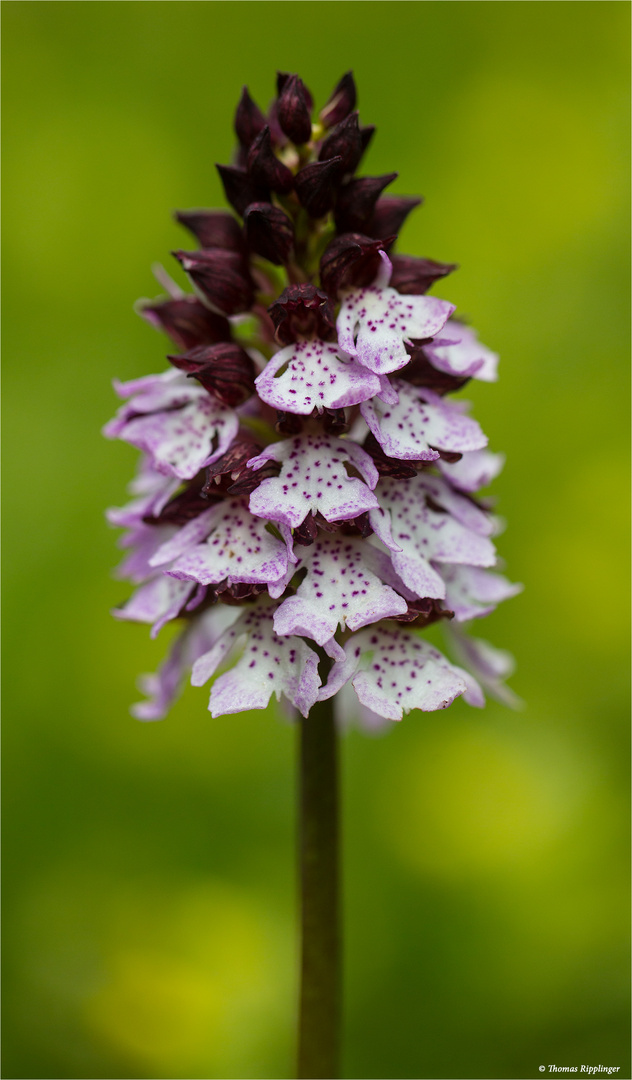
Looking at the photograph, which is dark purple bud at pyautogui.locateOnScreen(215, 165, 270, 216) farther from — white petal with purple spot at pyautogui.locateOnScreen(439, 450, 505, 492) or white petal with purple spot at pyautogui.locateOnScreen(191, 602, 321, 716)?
white petal with purple spot at pyautogui.locateOnScreen(191, 602, 321, 716)

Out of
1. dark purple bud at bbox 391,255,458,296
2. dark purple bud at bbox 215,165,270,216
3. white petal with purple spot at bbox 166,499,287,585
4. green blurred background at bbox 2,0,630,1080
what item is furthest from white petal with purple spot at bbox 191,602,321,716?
green blurred background at bbox 2,0,630,1080

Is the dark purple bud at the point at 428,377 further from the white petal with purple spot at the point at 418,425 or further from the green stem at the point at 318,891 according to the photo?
the green stem at the point at 318,891

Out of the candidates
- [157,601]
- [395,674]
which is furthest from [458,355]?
[157,601]

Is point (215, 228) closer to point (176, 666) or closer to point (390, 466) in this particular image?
point (390, 466)

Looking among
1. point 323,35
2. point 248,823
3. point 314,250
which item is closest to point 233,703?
point 314,250

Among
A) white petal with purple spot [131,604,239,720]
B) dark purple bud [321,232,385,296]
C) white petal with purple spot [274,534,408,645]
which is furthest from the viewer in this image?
white petal with purple spot [131,604,239,720]

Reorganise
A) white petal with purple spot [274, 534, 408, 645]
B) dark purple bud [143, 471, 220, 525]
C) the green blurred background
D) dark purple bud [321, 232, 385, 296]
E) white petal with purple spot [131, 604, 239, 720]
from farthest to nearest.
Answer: the green blurred background → white petal with purple spot [131, 604, 239, 720] → dark purple bud [143, 471, 220, 525] → dark purple bud [321, 232, 385, 296] → white petal with purple spot [274, 534, 408, 645]
